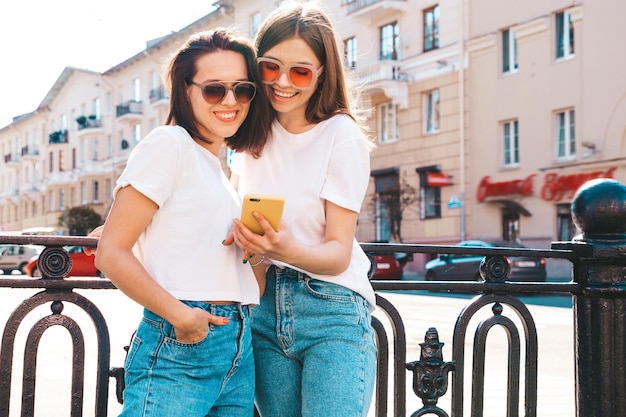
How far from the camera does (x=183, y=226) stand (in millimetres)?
2064

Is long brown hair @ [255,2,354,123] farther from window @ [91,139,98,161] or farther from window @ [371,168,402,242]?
window @ [91,139,98,161]

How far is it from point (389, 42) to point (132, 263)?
28.2m

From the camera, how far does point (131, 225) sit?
6.46 ft

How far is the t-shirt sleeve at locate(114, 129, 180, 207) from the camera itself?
197 centimetres

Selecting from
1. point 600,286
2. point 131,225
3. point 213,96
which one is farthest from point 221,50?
point 600,286

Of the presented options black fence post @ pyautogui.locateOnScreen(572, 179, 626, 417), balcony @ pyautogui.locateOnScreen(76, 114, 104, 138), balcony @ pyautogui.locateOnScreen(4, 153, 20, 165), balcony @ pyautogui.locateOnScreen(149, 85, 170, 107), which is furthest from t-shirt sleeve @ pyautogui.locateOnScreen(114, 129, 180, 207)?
balcony @ pyautogui.locateOnScreen(4, 153, 20, 165)

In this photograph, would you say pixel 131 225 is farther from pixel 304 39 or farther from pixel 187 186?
pixel 304 39

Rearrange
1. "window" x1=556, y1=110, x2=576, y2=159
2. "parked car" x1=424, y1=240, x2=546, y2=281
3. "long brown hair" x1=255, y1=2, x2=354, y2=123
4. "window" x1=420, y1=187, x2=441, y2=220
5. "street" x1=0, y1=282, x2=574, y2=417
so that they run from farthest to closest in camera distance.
→ "window" x1=420, y1=187, x2=441, y2=220 < "window" x1=556, y1=110, x2=576, y2=159 < "parked car" x1=424, y1=240, x2=546, y2=281 < "street" x1=0, y1=282, x2=574, y2=417 < "long brown hair" x1=255, y1=2, x2=354, y2=123

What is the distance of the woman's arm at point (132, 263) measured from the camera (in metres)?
1.95

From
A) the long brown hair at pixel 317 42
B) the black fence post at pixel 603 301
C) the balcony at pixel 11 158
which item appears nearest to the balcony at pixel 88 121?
the balcony at pixel 11 158

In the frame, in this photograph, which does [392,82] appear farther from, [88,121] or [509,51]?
[88,121]

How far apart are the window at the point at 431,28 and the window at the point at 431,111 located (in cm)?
162

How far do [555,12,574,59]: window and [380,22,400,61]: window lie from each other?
710 centimetres

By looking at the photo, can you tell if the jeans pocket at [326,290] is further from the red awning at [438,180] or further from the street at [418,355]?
the red awning at [438,180]
